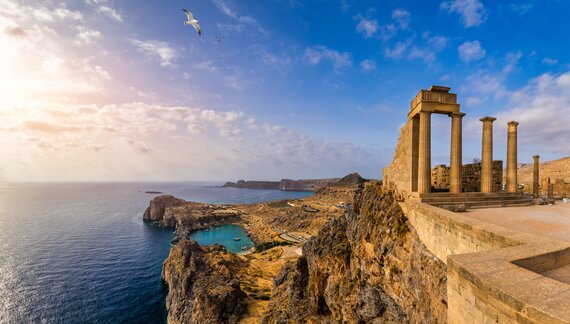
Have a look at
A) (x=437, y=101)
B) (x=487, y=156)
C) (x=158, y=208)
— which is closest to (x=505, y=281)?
(x=437, y=101)

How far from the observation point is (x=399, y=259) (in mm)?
14500

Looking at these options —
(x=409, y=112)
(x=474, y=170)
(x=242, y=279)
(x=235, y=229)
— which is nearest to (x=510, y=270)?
(x=409, y=112)

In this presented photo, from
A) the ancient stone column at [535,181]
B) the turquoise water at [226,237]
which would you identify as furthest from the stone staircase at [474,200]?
the turquoise water at [226,237]

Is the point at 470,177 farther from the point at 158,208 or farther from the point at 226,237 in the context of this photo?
the point at 158,208

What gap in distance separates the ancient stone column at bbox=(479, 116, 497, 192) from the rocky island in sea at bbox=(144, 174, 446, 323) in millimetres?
6673

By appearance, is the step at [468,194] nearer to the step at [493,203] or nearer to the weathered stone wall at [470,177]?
the step at [493,203]

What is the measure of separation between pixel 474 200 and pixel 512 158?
6.81 metres

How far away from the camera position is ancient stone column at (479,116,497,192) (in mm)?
17188

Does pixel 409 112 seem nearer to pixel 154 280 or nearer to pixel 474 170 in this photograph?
pixel 474 170

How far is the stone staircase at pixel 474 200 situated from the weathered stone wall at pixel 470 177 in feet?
7.39

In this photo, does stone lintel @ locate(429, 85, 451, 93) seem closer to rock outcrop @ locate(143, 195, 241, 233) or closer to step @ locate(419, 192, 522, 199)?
step @ locate(419, 192, 522, 199)

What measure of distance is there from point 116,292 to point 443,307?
60.1 metres

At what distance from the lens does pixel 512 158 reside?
1884 cm

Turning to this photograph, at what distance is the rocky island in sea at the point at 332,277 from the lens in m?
13.4
